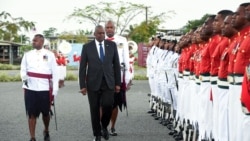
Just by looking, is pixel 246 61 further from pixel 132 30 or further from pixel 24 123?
pixel 132 30

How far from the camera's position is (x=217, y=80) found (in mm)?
6855

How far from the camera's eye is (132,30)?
174 ft

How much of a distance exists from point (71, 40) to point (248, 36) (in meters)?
53.3

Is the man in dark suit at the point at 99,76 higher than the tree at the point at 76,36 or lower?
lower

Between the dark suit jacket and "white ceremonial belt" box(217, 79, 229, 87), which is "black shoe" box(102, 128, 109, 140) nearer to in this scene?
the dark suit jacket

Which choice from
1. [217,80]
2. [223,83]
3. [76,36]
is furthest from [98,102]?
[76,36]

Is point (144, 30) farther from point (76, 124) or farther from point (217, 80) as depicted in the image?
point (217, 80)

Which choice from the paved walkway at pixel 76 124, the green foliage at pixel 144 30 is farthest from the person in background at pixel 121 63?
the green foliage at pixel 144 30

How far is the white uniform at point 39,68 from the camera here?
9945mm

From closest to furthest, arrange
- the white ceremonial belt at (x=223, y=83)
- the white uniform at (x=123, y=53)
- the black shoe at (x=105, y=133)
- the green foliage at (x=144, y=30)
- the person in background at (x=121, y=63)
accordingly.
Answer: the white ceremonial belt at (x=223, y=83), the black shoe at (x=105, y=133), the person in background at (x=121, y=63), the white uniform at (x=123, y=53), the green foliage at (x=144, y=30)

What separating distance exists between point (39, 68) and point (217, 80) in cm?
421

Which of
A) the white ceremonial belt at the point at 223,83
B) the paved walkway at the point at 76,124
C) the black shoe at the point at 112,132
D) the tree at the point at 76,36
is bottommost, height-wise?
the paved walkway at the point at 76,124

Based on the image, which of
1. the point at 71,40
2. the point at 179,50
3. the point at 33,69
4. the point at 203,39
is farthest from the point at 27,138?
the point at 71,40

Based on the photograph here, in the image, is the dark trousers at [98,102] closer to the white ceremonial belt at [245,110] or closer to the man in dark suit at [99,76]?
the man in dark suit at [99,76]
